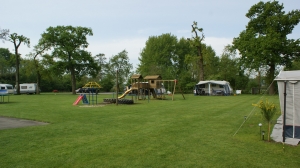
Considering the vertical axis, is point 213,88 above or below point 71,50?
below

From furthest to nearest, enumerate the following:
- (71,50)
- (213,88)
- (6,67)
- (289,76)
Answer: (6,67)
(71,50)
(213,88)
(289,76)

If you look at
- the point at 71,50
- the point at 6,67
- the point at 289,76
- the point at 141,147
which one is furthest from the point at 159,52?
the point at 141,147

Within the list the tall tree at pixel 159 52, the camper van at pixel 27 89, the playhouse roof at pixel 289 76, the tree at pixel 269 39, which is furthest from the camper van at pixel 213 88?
the camper van at pixel 27 89

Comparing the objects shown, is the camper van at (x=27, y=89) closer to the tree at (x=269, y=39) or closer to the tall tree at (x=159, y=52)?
the tall tree at (x=159, y=52)

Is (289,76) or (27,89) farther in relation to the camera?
(27,89)

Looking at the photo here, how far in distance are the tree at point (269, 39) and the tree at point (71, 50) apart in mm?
24213

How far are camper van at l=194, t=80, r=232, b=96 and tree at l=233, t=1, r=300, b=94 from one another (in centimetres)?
392

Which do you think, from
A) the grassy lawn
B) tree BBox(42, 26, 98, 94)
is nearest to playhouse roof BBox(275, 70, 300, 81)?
the grassy lawn

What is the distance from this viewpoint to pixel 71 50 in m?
39.2

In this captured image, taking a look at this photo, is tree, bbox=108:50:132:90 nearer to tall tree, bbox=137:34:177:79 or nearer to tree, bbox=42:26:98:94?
tall tree, bbox=137:34:177:79

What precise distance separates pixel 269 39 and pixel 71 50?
2867 cm

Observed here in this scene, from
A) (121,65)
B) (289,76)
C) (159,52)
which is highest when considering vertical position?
(159,52)

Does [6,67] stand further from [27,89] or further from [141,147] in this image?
[141,147]

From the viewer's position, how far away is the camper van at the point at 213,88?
31906 millimetres
